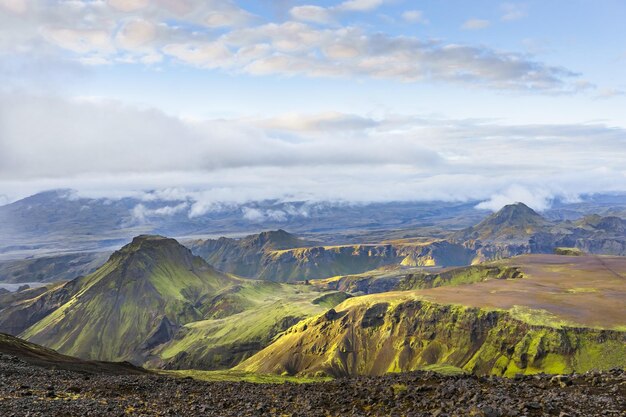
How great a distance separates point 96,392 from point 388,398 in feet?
94.5

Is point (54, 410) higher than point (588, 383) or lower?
higher

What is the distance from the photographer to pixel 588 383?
37.6 metres

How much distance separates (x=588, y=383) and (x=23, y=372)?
61377 mm

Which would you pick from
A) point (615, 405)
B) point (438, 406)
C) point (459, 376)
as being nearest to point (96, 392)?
point (438, 406)

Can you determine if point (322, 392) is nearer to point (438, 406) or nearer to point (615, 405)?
point (438, 406)

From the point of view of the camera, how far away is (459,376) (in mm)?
46562

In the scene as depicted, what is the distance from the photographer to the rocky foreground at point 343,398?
1241 inches

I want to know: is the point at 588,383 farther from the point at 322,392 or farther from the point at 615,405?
the point at 322,392

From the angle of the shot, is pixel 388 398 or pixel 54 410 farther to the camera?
pixel 388 398

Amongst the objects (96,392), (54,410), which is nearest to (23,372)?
(96,392)

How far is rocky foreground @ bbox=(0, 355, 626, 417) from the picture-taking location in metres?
31.5

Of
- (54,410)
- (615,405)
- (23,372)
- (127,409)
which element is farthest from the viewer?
(23,372)

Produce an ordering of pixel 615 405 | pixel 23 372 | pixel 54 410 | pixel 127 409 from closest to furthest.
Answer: pixel 615 405 → pixel 54 410 → pixel 127 409 → pixel 23 372

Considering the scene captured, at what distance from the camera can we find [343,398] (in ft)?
135
